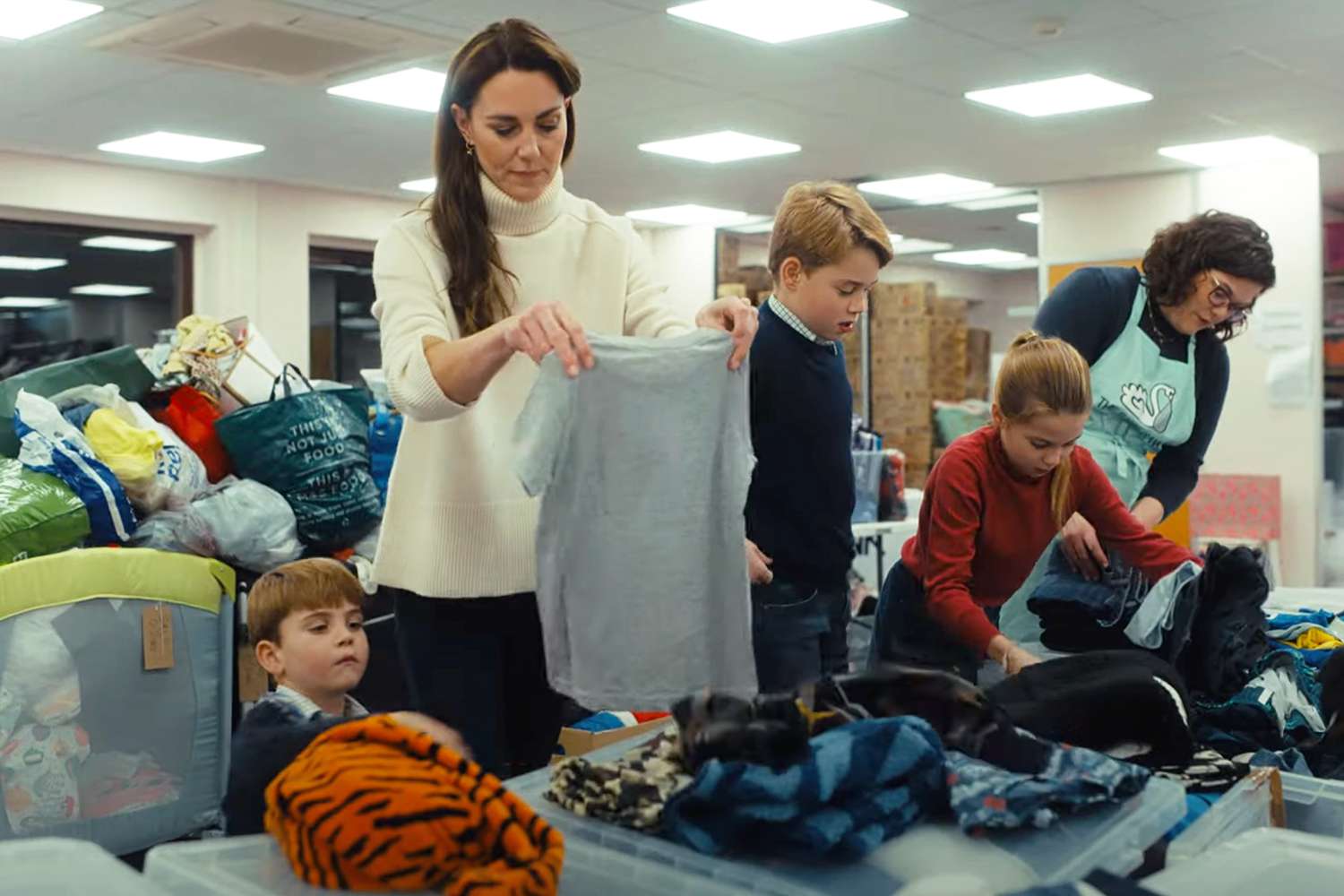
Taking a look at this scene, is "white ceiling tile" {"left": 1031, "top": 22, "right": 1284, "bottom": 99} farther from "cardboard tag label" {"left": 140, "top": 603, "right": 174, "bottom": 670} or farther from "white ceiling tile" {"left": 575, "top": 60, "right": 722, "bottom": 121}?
"cardboard tag label" {"left": 140, "top": 603, "right": 174, "bottom": 670}

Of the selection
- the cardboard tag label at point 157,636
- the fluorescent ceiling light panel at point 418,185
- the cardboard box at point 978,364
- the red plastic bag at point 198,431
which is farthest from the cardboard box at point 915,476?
the cardboard tag label at point 157,636

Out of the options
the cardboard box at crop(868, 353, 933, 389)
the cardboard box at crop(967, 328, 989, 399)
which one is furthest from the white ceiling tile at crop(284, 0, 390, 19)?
the cardboard box at crop(967, 328, 989, 399)

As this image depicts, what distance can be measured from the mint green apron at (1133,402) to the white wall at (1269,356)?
5217mm

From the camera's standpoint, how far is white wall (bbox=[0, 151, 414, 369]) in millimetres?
7527

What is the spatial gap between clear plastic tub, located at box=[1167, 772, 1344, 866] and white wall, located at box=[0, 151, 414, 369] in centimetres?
678

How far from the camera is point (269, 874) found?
1.04 meters

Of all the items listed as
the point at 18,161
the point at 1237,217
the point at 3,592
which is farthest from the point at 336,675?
the point at 18,161

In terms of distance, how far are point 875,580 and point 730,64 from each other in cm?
208

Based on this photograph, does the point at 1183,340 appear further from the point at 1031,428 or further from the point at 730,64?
the point at 730,64

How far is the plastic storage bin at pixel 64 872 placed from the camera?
A: 101 cm

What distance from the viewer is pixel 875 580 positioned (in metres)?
5.60

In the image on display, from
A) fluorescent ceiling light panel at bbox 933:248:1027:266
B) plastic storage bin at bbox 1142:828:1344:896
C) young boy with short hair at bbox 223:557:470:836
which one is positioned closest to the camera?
plastic storage bin at bbox 1142:828:1344:896

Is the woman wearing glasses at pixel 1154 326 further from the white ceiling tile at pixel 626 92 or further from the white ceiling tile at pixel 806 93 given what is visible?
the white ceiling tile at pixel 626 92

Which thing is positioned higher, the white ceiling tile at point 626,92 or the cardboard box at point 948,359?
the white ceiling tile at point 626,92
